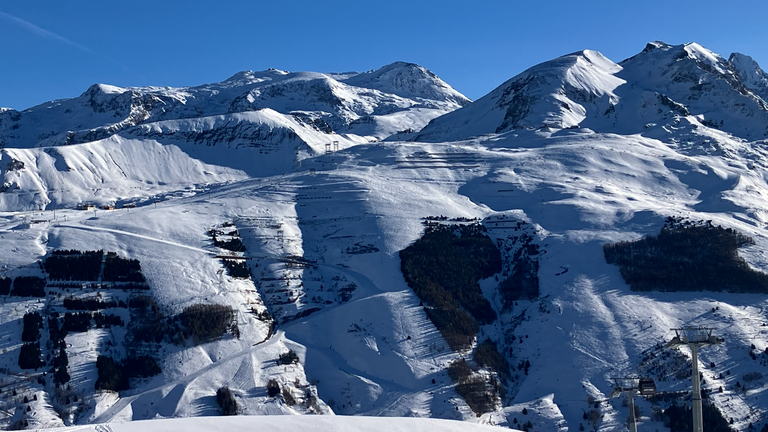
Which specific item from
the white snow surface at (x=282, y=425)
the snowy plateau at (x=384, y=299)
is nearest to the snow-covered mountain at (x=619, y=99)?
the snowy plateau at (x=384, y=299)

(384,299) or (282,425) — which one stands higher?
(282,425)

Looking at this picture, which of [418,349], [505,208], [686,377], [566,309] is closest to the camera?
[686,377]

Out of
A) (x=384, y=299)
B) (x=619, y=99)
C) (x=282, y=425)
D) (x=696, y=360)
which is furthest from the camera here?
(x=619, y=99)

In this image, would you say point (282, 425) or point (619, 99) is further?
point (619, 99)

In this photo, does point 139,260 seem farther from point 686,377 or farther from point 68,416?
point 686,377

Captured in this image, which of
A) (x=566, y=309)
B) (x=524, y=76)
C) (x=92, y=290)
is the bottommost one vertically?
(x=566, y=309)

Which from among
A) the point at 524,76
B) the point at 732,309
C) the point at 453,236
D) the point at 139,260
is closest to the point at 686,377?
the point at 732,309

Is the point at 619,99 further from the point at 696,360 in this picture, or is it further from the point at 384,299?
the point at 696,360

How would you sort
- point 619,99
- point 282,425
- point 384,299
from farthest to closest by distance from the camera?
point 619,99 < point 384,299 < point 282,425

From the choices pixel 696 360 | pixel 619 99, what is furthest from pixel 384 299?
pixel 619 99

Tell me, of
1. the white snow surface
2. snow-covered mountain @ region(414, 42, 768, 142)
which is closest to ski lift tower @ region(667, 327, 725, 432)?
the white snow surface
